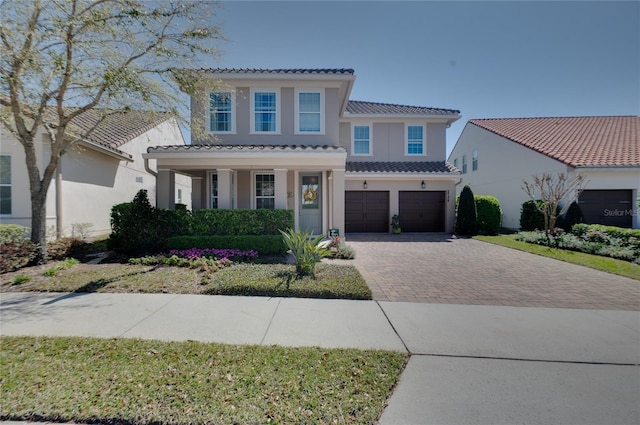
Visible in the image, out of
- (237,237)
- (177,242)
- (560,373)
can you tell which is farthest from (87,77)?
(560,373)

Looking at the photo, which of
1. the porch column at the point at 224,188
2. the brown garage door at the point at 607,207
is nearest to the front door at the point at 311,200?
the porch column at the point at 224,188

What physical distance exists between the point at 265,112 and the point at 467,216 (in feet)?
37.4

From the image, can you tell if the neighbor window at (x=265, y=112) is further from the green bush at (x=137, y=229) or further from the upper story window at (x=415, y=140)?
the upper story window at (x=415, y=140)

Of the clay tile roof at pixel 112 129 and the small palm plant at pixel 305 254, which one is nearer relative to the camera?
the small palm plant at pixel 305 254

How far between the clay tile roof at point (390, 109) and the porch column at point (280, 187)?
7.70m

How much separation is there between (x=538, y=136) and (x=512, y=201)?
15.6ft

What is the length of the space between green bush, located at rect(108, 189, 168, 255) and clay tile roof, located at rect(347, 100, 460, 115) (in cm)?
1164

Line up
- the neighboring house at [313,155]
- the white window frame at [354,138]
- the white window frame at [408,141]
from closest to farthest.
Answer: the neighboring house at [313,155] < the white window frame at [354,138] < the white window frame at [408,141]

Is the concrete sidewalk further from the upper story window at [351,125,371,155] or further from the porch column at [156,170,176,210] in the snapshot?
the upper story window at [351,125,371,155]

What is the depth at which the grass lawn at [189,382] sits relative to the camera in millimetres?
2275

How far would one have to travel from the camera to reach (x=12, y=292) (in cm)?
522

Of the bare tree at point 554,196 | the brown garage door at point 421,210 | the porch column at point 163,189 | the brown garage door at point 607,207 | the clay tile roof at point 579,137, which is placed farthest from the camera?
the brown garage door at point 421,210

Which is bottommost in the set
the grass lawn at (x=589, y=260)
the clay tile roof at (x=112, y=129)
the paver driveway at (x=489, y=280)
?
the paver driveway at (x=489, y=280)

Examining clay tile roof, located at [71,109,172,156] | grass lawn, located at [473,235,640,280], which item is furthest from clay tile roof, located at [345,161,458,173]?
clay tile roof, located at [71,109,172,156]
